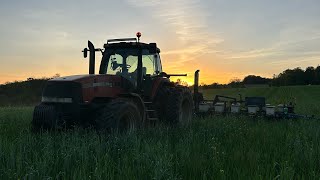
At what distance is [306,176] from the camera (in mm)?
4867

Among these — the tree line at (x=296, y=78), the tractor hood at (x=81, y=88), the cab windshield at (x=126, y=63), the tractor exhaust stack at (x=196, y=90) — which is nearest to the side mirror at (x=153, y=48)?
the cab windshield at (x=126, y=63)

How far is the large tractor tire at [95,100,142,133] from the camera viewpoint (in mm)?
8211

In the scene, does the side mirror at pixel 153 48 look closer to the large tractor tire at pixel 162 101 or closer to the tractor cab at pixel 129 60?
the tractor cab at pixel 129 60

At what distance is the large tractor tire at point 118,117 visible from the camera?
8.21 meters

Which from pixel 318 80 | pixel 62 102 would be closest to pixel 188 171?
pixel 62 102

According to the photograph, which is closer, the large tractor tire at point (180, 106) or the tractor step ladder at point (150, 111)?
the tractor step ladder at point (150, 111)

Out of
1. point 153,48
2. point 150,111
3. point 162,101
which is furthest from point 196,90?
point 153,48

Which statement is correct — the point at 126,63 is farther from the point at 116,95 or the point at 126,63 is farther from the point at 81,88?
the point at 81,88

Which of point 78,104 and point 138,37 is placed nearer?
point 78,104

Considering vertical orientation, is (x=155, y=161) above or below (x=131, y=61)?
below

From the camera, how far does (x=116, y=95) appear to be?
9.61 meters

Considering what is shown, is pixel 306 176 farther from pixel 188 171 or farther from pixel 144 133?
pixel 144 133

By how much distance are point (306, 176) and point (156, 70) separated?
6714 mm

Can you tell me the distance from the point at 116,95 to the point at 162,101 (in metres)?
1.96
